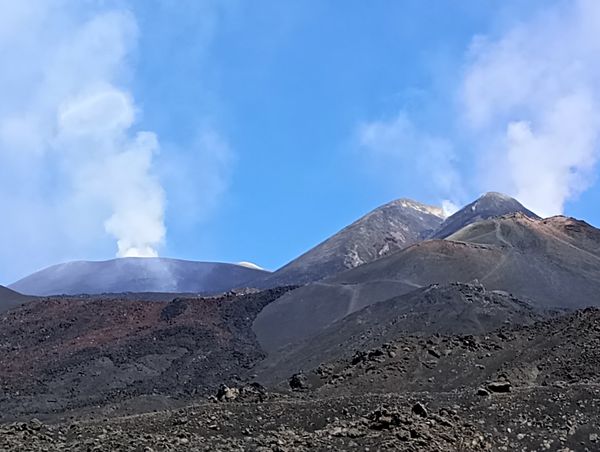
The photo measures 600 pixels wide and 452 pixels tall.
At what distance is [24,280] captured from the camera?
126688 mm

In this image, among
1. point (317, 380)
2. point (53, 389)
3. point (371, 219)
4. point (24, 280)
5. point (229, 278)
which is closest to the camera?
point (317, 380)

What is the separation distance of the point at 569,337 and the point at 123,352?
23200mm

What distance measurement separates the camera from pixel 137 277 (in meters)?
115

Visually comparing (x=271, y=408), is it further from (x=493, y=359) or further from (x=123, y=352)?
(x=123, y=352)

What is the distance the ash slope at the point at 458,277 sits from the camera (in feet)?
149

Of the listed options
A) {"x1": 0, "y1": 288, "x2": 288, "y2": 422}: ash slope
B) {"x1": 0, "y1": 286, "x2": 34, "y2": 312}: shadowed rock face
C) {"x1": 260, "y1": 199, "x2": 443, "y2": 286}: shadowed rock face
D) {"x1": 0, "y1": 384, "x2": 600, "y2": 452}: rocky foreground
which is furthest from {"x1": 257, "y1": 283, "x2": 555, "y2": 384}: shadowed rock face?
{"x1": 260, "y1": 199, "x2": 443, "y2": 286}: shadowed rock face

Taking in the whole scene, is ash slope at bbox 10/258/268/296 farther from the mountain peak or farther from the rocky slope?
the rocky slope

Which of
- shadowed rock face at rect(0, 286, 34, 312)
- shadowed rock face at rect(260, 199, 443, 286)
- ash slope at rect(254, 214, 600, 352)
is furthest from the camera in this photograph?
shadowed rock face at rect(260, 199, 443, 286)

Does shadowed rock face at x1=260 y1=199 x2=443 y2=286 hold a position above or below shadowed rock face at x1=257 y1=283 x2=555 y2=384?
above

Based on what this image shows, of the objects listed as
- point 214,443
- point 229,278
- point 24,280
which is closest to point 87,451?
point 214,443

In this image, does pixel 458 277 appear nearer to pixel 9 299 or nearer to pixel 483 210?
pixel 9 299

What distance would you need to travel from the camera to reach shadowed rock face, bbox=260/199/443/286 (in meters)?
84.0

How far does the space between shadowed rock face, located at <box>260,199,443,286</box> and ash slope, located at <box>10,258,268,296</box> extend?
1682 cm

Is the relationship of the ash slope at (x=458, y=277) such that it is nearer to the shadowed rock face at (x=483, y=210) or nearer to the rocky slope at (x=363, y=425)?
the rocky slope at (x=363, y=425)
